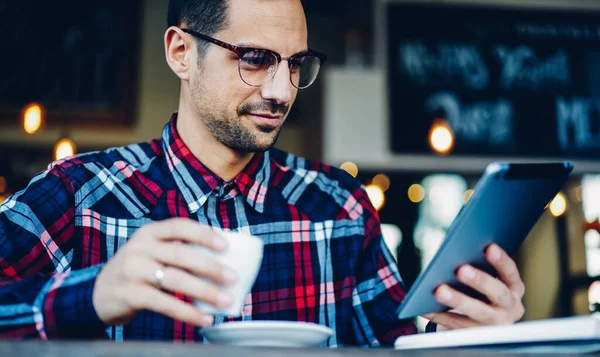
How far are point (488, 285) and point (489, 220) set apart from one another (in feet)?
0.37

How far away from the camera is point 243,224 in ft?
4.09

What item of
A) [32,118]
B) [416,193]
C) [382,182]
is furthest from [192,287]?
[416,193]

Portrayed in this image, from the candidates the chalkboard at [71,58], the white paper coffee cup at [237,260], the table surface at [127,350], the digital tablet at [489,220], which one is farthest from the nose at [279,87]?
the chalkboard at [71,58]

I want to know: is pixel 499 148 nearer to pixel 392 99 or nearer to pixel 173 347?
pixel 392 99

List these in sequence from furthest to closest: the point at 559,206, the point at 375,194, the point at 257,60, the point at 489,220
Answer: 1. the point at 559,206
2. the point at 375,194
3. the point at 257,60
4. the point at 489,220

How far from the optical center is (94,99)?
4.43 meters

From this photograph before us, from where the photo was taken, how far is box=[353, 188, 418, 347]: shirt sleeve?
1220mm

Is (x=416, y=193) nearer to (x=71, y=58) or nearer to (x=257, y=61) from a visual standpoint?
(x=71, y=58)

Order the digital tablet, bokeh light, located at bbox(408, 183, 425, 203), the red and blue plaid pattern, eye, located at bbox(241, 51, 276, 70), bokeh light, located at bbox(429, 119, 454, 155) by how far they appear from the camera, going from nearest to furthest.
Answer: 1. the digital tablet
2. the red and blue plaid pattern
3. eye, located at bbox(241, 51, 276, 70)
4. bokeh light, located at bbox(429, 119, 454, 155)
5. bokeh light, located at bbox(408, 183, 425, 203)

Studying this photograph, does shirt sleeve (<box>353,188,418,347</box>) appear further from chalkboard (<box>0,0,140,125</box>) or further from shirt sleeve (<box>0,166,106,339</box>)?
chalkboard (<box>0,0,140,125</box>)

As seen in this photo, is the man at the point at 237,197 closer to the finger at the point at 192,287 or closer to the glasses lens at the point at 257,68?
the glasses lens at the point at 257,68

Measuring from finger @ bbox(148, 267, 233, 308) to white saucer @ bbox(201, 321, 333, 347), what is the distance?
5cm

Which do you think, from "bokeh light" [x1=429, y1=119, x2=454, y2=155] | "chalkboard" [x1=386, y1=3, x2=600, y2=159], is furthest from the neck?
"chalkboard" [x1=386, y1=3, x2=600, y2=159]

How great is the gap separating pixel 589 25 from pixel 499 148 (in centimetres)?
91
